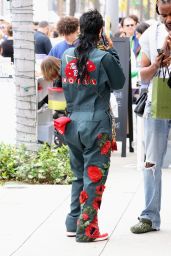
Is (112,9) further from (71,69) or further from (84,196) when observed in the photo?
(84,196)

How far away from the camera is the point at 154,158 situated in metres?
6.94

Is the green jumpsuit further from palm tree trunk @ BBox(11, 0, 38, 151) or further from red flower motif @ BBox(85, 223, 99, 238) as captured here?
palm tree trunk @ BBox(11, 0, 38, 151)

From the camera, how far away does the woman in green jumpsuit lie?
6.57 m

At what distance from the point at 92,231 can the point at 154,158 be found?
791 millimetres

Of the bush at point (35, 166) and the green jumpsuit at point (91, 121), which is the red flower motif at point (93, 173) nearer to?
the green jumpsuit at point (91, 121)

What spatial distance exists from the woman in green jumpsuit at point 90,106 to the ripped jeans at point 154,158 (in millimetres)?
400

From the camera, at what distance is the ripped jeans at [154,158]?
22.6ft

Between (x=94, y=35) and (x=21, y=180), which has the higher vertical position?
(x=94, y=35)

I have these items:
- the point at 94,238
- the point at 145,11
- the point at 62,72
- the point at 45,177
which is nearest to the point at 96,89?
the point at 62,72

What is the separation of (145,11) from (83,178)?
88.9 metres

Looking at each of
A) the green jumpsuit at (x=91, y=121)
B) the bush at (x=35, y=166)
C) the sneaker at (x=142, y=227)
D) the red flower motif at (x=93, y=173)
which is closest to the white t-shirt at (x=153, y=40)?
the green jumpsuit at (x=91, y=121)

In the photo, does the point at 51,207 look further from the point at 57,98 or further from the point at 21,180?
the point at 57,98

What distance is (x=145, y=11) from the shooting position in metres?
94.4

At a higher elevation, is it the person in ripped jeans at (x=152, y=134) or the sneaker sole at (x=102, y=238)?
the person in ripped jeans at (x=152, y=134)
